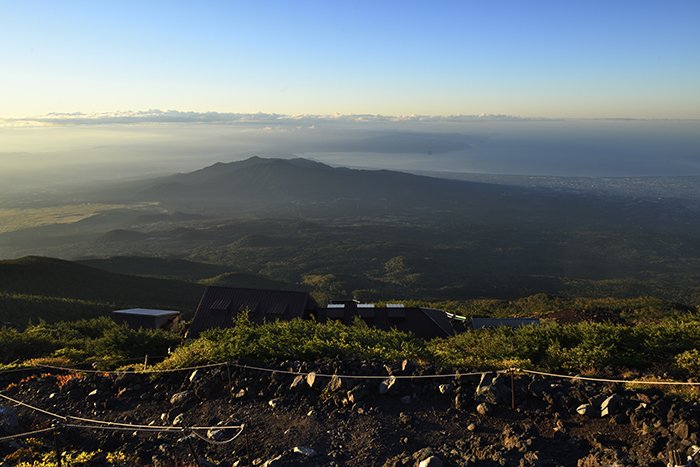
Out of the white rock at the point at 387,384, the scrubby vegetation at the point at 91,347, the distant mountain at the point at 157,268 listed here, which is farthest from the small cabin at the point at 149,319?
the distant mountain at the point at 157,268

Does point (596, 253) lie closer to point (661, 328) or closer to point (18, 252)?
point (661, 328)

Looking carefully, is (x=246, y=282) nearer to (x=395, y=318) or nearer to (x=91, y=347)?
(x=395, y=318)

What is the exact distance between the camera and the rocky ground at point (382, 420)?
7078 mm

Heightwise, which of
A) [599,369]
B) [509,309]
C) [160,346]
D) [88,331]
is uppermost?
[599,369]

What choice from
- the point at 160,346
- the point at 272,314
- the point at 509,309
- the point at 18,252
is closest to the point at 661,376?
the point at 160,346

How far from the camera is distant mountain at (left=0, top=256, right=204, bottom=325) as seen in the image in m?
42.9

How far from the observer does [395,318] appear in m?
27.5

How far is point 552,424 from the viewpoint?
7.88 meters

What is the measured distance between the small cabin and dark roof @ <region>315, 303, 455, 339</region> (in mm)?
11525

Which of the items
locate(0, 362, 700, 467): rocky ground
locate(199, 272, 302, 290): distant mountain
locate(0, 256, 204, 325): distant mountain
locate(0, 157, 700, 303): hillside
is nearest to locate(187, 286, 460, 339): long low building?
locate(0, 362, 700, 467): rocky ground

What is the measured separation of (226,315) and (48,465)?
17.9 meters

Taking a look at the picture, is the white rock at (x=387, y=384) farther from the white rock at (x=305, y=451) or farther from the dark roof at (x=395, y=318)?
the dark roof at (x=395, y=318)

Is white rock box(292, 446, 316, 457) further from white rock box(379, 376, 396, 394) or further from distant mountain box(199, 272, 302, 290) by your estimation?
distant mountain box(199, 272, 302, 290)

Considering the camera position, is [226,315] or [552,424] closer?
[552,424]
